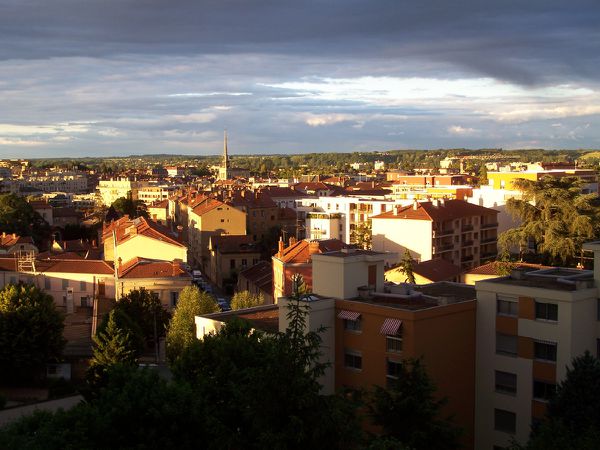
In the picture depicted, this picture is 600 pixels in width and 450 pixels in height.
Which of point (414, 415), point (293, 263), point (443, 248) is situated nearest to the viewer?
point (414, 415)

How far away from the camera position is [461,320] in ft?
70.0

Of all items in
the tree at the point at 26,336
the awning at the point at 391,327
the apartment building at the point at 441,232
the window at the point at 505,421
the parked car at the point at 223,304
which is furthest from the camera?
the apartment building at the point at 441,232

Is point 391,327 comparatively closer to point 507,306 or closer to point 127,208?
point 507,306

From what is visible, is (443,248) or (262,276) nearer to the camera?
(262,276)

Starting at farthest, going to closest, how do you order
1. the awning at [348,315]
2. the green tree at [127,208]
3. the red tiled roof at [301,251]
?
the green tree at [127,208], the red tiled roof at [301,251], the awning at [348,315]

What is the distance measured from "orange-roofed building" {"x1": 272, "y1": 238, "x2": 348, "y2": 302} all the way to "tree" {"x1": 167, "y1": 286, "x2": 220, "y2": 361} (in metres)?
8.17

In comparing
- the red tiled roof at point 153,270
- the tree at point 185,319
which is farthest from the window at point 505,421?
the red tiled roof at point 153,270

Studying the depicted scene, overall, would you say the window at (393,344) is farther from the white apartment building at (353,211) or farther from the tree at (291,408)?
the white apartment building at (353,211)

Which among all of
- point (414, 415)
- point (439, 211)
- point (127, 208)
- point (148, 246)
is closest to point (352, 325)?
point (414, 415)

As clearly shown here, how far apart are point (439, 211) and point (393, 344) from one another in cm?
3431

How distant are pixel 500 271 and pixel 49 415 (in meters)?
21.1

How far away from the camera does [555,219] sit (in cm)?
3572

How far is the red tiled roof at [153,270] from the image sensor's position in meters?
42.1

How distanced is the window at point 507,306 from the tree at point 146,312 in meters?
19.2
